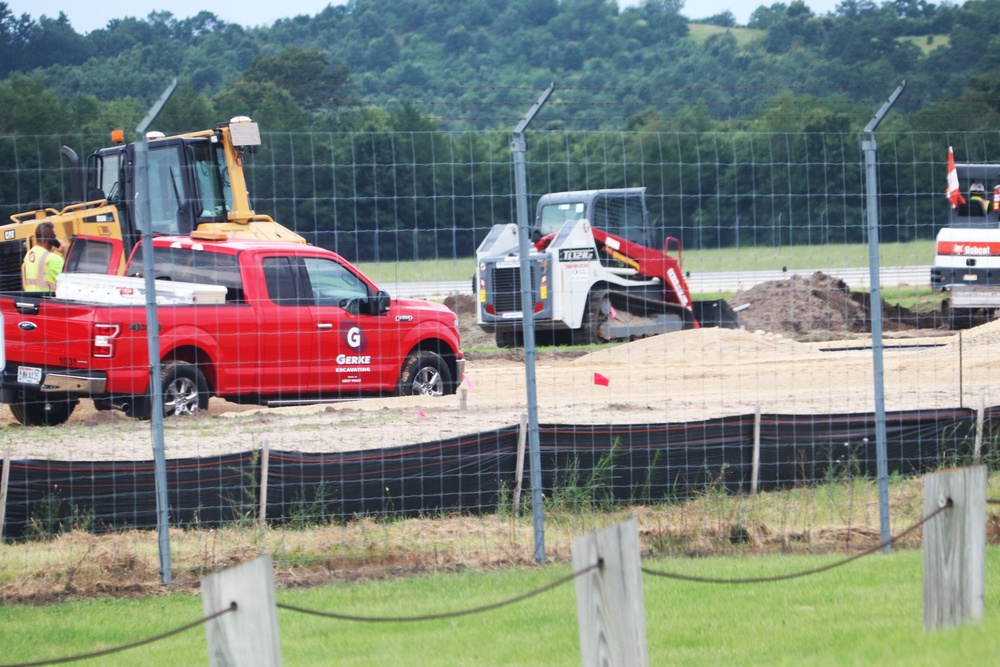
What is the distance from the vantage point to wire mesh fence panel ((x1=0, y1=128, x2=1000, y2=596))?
28.0ft

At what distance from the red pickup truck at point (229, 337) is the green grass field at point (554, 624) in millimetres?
5263

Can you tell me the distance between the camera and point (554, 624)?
6.71 metres

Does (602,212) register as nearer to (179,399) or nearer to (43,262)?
(43,262)

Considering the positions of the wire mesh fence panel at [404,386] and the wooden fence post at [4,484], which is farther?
the wire mesh fence panel at [404,386]

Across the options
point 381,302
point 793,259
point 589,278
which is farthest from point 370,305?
point 589,278

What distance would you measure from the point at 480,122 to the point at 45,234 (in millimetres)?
7033

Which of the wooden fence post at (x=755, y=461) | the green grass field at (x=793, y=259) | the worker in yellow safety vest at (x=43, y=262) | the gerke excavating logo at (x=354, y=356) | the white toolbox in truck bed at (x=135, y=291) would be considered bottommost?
the wooden fence post at (x=755, y=461)

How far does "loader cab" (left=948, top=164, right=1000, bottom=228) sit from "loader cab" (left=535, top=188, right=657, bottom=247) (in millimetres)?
6480

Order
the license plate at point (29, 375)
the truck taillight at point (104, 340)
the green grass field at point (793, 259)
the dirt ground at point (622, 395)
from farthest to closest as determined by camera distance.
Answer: the license plate at point (29, 375), the truck taillight at point (104, 340), the dirt ground at point (622, 395), the green grass field at point (793, 259)

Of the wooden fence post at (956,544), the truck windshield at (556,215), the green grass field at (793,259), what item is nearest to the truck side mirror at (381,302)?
the green grass field at (793,259)

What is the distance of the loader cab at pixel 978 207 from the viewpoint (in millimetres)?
27125

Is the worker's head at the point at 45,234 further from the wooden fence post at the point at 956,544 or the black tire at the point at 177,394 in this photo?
the wooden fence post at the point at 956,544

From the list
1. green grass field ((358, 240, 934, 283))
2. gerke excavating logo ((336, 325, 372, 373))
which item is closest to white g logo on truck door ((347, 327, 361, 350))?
gerke excavating logo ((336, 325, 372, 373))

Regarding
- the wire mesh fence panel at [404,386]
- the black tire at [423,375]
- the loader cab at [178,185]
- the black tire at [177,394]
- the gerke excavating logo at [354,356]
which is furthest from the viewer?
the loader cab at [178,185]
